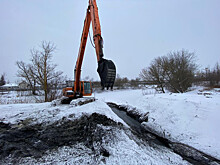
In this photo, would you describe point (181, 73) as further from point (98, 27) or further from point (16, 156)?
point (16, 156)

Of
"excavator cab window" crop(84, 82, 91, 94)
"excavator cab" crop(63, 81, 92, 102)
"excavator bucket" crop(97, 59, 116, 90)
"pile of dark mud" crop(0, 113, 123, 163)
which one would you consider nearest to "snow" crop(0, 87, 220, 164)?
"pile of dark mud" crop(0, 113, 123, 163)

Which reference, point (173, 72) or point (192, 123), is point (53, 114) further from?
point (173, 72)

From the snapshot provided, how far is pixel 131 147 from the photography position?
213cm

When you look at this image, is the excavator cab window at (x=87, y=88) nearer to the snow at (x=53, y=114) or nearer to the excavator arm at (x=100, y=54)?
the excavator arm at (x=100, y=54)

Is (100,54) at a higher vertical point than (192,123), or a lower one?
higher

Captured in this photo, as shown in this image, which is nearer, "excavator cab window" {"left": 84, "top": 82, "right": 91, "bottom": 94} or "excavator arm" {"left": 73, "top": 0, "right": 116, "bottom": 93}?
"excavator arm" {"left": 73, "top": 0, "right": 116, "bottom": 93}

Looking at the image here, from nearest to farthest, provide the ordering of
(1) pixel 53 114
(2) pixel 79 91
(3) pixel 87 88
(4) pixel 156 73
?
(1) pixel 53 114 → (2) pixel 79 91 → (3) pixel 87 88 → (4) pixel 156 73

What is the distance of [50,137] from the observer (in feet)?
8.41

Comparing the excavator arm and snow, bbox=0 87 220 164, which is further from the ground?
the excavator arm

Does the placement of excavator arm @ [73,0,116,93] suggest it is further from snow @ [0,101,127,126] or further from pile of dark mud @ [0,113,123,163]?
snow @ [0,101,127,126]

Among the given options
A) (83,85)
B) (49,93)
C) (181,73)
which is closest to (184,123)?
(83,85)

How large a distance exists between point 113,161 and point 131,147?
0.61 meters

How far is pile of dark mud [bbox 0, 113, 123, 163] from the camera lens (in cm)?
197

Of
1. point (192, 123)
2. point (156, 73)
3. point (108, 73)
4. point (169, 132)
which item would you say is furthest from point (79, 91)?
point (156, 73)
